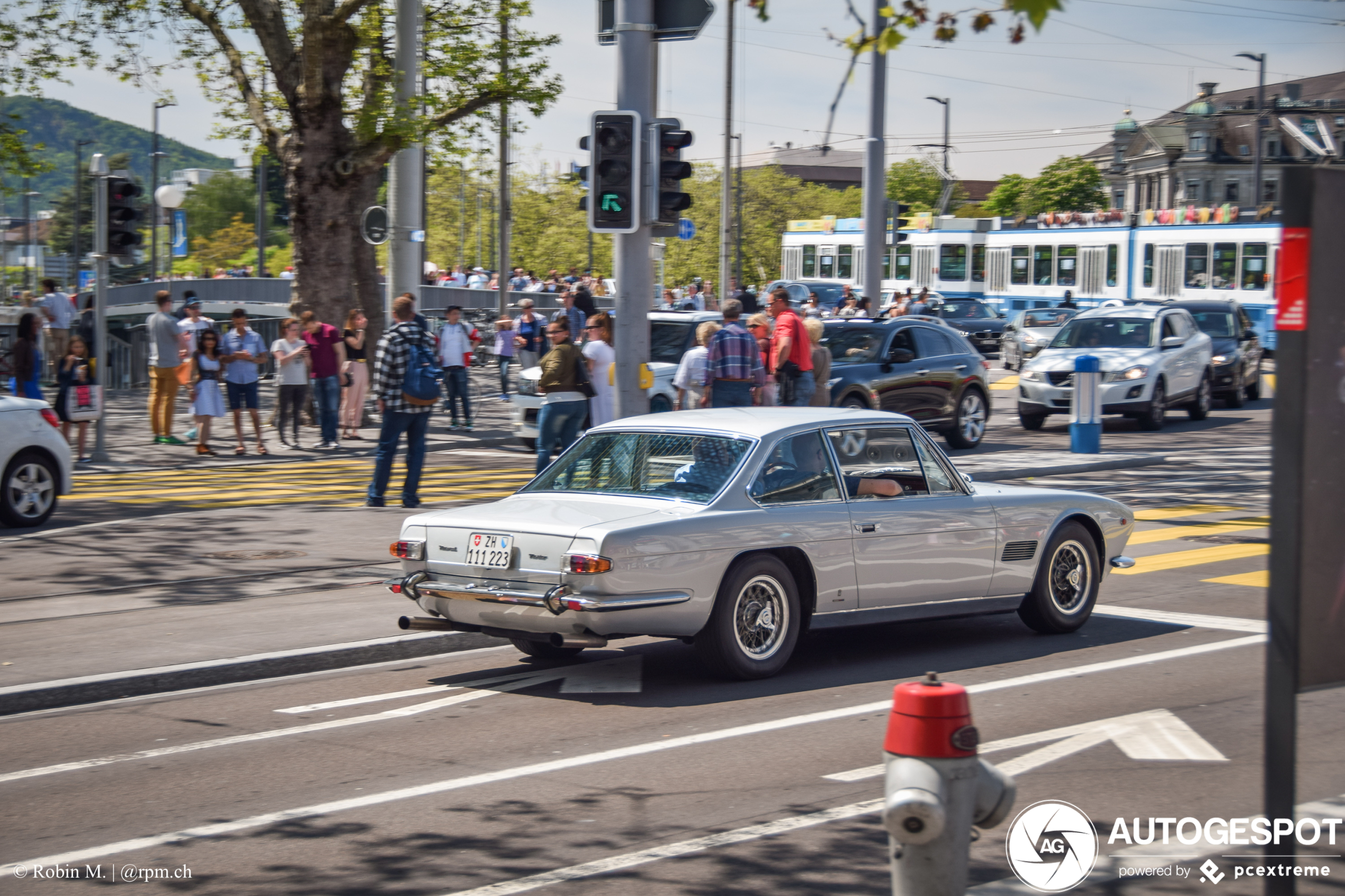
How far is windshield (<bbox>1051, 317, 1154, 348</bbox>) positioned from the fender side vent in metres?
16.5

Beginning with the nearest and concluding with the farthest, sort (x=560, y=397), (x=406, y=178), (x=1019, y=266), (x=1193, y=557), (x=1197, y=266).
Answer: (x=1193, y=557)
(x=560, y=397)
(x=406, y=178)
(x=1197, y=266)
(x=1019, y=266)

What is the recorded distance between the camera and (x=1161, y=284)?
4031cm

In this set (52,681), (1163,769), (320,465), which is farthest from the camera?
(320,465)

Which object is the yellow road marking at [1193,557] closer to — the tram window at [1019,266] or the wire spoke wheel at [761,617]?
the wire spoke wheel at [761,617]

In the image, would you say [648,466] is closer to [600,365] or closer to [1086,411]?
[600,365]

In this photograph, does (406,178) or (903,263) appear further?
(903,263)

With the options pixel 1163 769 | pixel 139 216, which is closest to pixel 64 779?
pixel 1163 769

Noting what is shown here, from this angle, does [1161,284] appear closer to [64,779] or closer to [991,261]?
[991,261]

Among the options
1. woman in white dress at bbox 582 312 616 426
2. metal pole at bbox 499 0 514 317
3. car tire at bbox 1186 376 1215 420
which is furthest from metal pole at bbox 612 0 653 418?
metal pole at bbox 499 0 514 317

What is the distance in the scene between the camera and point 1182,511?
50.6 ft

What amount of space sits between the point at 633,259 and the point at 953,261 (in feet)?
133

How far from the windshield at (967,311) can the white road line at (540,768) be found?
3856 cm

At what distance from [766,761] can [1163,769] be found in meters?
1.64

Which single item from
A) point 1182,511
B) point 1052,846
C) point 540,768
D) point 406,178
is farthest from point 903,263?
point 1052,846
